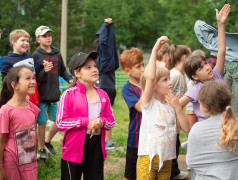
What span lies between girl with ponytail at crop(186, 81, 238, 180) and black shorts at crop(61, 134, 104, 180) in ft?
3.43

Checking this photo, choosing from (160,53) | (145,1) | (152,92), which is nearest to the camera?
(152,92)

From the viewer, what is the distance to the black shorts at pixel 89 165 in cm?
300

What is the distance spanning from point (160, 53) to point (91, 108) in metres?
2.02

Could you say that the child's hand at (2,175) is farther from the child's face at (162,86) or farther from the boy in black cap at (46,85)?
the boy in black cap at (46,85)

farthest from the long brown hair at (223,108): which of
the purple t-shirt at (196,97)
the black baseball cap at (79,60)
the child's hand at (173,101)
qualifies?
the black baseball cap at (79,60)

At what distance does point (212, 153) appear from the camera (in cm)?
228

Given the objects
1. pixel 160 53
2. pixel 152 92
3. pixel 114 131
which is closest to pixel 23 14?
pixel 114 131

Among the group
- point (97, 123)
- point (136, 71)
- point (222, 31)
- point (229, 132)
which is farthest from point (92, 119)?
point (222, 31)

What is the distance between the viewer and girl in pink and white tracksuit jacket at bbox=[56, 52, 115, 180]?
2.95 meters

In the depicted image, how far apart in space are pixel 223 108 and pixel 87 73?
1.37 metres

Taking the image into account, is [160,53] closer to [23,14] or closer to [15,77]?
[15,77]

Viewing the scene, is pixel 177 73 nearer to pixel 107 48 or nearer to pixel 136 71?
pixel 136 71

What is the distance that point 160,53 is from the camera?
4.73m

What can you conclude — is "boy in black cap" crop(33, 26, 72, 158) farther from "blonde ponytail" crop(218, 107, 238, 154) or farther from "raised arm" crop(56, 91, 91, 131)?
"blonde ponytail" crop(218, 107, 238, 154)
